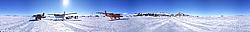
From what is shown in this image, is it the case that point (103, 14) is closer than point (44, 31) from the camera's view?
No

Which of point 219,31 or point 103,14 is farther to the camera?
point 103,14

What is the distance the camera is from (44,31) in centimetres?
999

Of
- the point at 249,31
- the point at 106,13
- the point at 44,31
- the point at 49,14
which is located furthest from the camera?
the point at 49,14

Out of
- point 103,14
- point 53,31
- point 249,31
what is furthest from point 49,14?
point 249,31

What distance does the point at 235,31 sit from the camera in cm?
962

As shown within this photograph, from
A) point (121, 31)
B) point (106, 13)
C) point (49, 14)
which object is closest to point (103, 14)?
point (106, 13)

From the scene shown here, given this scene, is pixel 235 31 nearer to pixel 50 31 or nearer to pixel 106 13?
pixel 50 31

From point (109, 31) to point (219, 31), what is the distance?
281 centimetres

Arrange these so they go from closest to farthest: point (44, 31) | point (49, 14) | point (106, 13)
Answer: point (44, 31) → point (106, 13) → point (49, 14)

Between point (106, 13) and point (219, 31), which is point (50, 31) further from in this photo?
point (106, 13)

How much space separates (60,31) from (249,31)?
4718 millimetres

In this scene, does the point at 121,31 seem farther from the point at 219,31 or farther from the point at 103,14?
the point at 103,14

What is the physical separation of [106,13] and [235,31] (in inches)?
776

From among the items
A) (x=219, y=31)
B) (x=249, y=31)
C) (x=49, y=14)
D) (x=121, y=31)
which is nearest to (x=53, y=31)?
(x=121, y=31)
